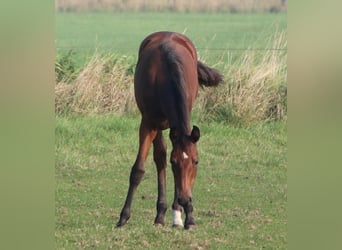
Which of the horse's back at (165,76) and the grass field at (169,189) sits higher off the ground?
the horse's back at (165,76)

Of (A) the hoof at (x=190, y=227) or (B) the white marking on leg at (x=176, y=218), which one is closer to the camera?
(A) the hoof at (x=190, y=227)

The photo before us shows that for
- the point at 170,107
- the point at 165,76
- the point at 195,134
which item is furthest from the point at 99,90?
the point at 195,134

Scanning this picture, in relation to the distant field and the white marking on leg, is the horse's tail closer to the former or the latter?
the distant field

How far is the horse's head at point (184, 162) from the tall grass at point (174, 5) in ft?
2.97

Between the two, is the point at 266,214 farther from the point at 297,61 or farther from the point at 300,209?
the point at 297,61

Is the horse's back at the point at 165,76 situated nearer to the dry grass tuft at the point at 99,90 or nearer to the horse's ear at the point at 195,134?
the horse's ear at the point at 195,134

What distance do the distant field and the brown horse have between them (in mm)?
110

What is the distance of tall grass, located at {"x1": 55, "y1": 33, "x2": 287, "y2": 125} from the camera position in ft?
21.3

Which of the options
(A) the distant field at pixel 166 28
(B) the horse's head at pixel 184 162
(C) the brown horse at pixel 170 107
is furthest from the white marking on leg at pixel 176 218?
(A) the distant field at pixel 166 28

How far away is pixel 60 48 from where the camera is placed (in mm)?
6090

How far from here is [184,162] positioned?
562 cm

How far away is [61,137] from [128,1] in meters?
1.12

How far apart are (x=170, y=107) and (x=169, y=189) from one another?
82 centimetres

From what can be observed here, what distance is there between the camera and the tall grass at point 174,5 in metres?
→ 5.93
